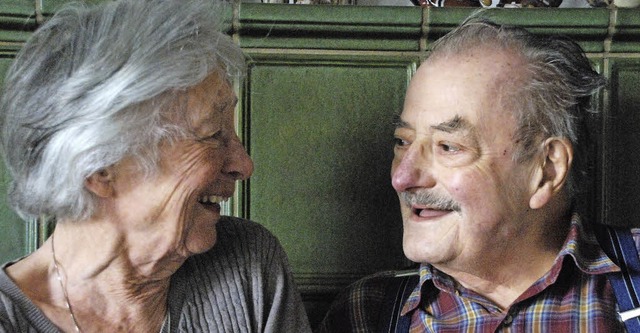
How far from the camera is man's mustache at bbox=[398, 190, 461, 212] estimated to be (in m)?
1.72

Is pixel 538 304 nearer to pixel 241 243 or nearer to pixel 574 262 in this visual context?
pixel 574 262

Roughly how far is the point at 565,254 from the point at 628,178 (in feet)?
1.42

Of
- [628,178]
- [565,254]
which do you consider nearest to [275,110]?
[565,254]

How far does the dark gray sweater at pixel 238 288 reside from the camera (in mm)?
1669

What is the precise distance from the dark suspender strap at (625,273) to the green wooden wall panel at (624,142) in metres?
0.25

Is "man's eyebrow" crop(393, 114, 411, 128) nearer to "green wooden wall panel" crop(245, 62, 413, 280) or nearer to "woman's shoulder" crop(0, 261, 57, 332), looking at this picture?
Answer: "green wooden wall panel" crop(245, 62, 413, 280)

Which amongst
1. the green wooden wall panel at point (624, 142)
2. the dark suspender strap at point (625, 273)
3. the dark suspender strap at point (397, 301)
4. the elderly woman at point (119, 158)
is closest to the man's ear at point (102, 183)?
the elderly woman at point (119, 158)

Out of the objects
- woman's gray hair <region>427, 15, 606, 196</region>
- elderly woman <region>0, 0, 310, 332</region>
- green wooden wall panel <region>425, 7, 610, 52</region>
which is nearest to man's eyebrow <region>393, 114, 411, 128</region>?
woman's gray hair <region>427, 15, 606, 196</region>

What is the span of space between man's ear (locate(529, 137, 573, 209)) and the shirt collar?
0.09 metres

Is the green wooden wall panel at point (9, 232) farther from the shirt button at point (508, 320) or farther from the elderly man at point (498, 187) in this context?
the shirt button at point (508, 320)

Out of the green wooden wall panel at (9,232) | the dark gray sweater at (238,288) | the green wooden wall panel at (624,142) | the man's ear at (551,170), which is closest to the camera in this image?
the dark gray sweater at (238,288)

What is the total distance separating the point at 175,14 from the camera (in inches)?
59.1

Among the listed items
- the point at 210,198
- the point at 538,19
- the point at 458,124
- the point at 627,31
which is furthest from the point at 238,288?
the point at 627,31

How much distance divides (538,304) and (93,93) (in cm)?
96
